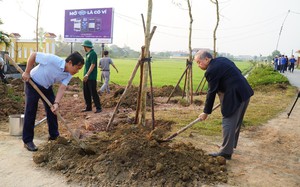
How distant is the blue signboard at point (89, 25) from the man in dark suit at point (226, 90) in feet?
34.7

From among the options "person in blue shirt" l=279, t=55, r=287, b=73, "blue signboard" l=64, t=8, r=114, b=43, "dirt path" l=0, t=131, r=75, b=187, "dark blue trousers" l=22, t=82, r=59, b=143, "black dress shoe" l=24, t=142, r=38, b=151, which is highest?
"blue signboard" l=64, t=8, r=114, b=43

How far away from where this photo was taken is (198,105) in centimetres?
960

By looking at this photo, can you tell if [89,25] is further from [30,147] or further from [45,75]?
[30,147]

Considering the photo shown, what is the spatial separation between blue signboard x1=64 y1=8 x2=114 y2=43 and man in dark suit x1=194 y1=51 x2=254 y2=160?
10563mm

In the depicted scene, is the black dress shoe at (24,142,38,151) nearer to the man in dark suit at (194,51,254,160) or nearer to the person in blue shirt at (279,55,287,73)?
the man in dark suit at (194,51,254,160)

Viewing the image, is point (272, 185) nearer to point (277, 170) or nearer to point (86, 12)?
point (277, 170)

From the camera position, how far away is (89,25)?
14914 mm

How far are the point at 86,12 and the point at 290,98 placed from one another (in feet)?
34.4

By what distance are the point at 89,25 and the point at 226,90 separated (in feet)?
39.1

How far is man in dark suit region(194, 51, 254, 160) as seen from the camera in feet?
13.9

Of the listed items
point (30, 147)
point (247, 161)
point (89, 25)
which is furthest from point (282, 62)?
point (30, 147)

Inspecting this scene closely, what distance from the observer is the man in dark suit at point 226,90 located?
425 centimetres

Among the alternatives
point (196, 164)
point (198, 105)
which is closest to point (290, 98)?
point (198, 105)

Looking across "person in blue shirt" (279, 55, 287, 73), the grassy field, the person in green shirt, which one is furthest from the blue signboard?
"person in blue shirt" (279, 55, 287, 73)
